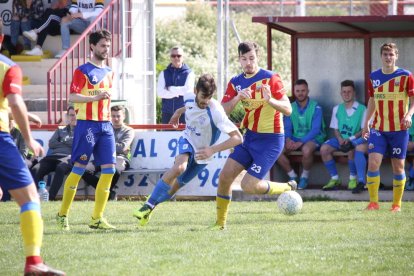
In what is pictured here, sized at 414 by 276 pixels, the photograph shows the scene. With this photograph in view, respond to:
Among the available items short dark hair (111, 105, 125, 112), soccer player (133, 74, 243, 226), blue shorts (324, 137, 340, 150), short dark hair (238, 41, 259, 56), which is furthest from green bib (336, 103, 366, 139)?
short dark hair (238, 41, 259, 56)

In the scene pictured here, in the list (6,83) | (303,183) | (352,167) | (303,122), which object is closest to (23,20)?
(303,122)

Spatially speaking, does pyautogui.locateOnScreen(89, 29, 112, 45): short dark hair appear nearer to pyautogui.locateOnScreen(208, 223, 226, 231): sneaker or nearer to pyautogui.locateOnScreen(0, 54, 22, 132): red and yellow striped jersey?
pyautogui.locateOnScreen(208, 223, 226, 231): sneaker

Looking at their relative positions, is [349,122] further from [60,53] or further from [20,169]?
[20,169]

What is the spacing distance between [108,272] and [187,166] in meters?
3.38

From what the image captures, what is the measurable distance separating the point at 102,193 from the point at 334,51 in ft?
22.5

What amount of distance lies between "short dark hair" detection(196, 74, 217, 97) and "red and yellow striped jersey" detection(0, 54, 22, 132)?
3.07 metres

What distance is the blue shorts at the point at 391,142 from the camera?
43.6ft

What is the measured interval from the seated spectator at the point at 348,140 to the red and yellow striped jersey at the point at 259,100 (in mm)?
4435

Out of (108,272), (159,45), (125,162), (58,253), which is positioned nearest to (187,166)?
(58,253)

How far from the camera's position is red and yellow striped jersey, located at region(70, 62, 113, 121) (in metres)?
11.7

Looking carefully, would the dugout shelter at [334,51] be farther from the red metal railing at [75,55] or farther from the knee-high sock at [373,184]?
the red metal railing at [75,55]

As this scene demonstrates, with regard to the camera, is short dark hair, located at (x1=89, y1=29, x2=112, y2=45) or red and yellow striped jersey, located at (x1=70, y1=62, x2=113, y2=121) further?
red and yellow striped jersey, located at (x1=70, y1=62, x2=113, y2=121)

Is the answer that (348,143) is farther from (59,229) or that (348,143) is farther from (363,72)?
(59,229)

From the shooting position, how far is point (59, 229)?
11.6 m
